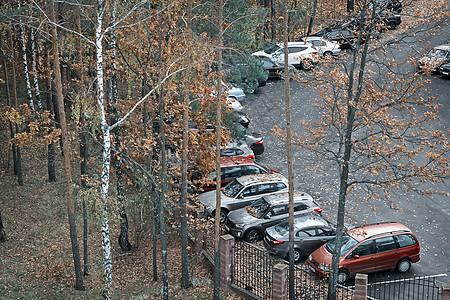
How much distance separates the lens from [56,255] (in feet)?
60.2

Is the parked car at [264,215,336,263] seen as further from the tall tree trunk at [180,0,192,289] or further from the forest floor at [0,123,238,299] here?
the tall tree trunk at [180,0,192,289]

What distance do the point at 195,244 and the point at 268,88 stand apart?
17.3 m

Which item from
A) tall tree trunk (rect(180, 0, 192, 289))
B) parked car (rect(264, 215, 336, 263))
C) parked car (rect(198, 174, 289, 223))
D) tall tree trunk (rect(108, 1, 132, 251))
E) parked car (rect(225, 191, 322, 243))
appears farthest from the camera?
parked car (rect(198, 174, 289, 223))

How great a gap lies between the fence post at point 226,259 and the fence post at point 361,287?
4093 millimetres

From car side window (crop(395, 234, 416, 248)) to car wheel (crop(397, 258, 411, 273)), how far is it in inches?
20.5

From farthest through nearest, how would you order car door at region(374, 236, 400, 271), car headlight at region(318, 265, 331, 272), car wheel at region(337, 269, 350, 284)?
1. car door at region(374, 236, 400, 271)
2. car wheel at region(337, 269, 350, 284)
3. car headlight at region(318, 265, 331, 272)

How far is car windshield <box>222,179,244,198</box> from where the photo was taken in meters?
20.5

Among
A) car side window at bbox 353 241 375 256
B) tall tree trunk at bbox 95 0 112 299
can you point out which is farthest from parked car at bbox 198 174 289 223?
tall tree trunk at bbox 95 0 112 299

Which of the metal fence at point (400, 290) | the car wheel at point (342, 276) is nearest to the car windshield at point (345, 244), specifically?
the car wheel at point (342, 276)

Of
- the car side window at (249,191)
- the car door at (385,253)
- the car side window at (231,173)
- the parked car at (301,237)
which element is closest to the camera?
the car door at (385,253)

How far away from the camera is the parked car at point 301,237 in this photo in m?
17.3

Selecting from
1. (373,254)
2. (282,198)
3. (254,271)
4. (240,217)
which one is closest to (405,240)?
(373,254)

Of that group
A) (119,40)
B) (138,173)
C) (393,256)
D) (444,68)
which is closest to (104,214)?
(138,173)

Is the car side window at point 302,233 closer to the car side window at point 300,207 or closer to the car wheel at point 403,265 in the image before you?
the car side window at point 300,207
